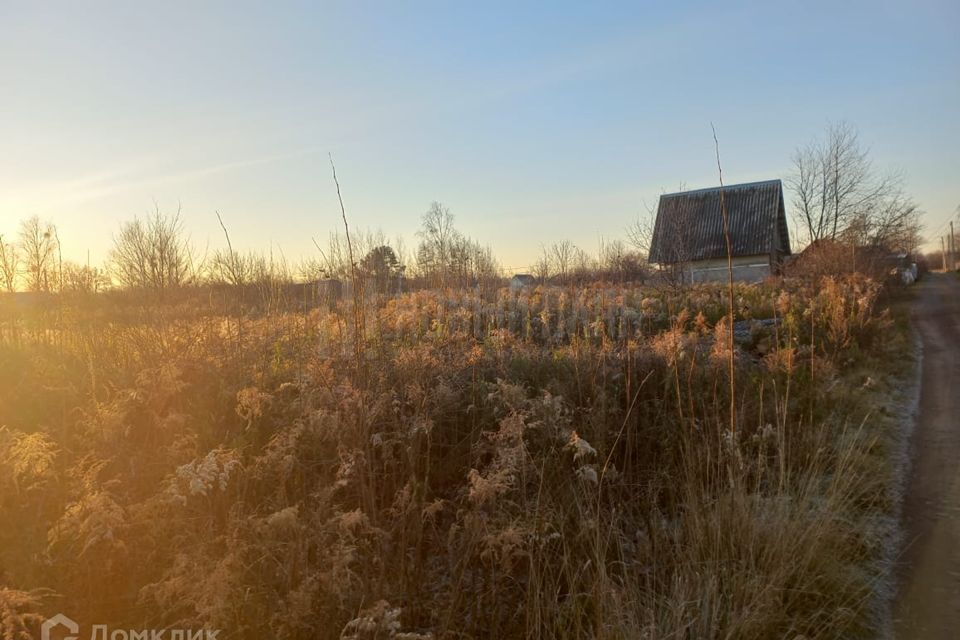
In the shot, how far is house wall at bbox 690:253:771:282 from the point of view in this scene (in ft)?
92.1

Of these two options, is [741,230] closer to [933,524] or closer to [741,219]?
[741,219]

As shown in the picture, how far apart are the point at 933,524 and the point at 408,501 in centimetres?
390

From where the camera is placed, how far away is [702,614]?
10.2ft

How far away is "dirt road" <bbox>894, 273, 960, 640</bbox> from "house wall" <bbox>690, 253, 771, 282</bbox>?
19.4 meters

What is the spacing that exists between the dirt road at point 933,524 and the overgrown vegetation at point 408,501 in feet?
0.73

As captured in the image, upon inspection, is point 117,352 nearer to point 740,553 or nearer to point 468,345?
point 468,345

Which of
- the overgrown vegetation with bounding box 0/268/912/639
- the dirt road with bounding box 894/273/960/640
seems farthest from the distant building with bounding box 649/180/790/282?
the overgrown vegetation with bounding box 0/268/912/639

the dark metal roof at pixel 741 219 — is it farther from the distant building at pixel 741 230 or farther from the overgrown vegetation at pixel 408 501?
the overgrown vegetation at pixel 408 501

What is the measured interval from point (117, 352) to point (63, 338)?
5.80 feet

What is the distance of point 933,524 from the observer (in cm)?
446

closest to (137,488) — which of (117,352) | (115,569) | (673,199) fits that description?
(115,569)

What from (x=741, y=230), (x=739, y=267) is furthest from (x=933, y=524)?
(x=741, y=230)

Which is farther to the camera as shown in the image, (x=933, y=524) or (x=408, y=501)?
(x=933, y=524)

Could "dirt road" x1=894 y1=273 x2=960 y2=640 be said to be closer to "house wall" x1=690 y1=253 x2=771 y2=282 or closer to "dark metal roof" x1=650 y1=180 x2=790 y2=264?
"house wall" x1=690 y1=253 x2=771 y2=282
